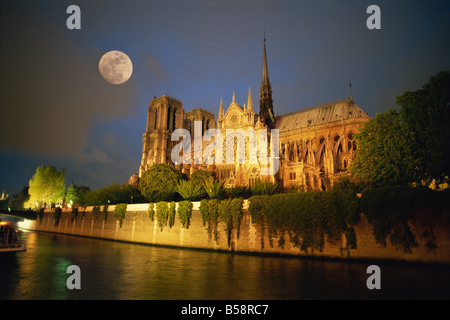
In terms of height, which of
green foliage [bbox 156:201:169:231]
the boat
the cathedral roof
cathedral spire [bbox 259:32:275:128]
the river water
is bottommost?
the river water

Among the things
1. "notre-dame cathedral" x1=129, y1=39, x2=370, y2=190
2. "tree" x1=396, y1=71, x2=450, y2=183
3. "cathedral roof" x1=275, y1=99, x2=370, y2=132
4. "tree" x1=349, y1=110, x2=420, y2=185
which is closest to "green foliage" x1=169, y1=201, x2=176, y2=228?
"notre-dame cathedral" x1=129, y1=39, x2=370, y2=190

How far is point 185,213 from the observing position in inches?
1120

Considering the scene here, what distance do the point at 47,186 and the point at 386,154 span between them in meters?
73.7

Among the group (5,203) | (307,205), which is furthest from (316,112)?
(5,203)

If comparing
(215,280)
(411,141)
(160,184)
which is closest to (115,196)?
(160,184)

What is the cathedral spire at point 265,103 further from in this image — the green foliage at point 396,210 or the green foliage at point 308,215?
the green foliage at point 396,210

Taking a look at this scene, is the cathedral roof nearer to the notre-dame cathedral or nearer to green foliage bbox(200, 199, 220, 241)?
the notre-dame cathedral

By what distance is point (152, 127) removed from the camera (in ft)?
306

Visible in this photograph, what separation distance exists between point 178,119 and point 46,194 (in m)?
44.6

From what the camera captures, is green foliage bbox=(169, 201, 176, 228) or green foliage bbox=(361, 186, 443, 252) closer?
green foliage bbox=(361, 186, 443, 252)

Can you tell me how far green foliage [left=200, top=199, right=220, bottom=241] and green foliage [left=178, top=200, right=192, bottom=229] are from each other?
1.83 metres

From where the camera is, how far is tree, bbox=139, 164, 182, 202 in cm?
3822

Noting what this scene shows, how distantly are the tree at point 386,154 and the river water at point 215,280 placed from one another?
8.06m
